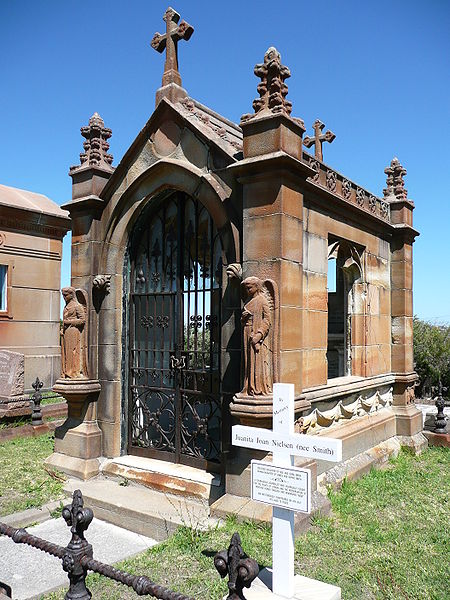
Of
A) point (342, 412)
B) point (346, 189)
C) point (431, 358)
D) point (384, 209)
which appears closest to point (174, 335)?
point (342, 412)

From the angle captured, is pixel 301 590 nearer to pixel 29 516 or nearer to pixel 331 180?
pixel 29 516

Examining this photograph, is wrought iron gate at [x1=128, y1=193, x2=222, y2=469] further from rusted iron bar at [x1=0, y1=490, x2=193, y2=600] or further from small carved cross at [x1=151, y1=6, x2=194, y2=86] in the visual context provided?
rusted iron bar at [x1=0, y1=490, x2=193, y2=600]

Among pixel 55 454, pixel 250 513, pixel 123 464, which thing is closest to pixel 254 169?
pixel 250 513

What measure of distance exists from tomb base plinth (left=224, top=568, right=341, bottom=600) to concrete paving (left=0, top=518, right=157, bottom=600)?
161 centimetres

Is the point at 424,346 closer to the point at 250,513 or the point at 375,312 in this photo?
the point at 375,312

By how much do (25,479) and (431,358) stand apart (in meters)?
14.5

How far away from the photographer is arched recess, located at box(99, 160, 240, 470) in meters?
6.37

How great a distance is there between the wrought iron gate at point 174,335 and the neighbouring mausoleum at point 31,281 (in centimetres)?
696

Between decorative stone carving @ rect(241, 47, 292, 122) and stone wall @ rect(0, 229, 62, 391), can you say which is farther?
stone wall @ rect(0, 229, 62, 391)

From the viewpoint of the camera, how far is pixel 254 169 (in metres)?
5.79

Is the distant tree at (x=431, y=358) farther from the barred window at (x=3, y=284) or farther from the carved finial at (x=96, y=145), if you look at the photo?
the carved finial at (x=96, y=145)

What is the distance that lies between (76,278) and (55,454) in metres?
2.58

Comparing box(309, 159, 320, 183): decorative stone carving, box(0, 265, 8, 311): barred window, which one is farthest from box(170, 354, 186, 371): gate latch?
box(0, 265, 8, 311): barred window

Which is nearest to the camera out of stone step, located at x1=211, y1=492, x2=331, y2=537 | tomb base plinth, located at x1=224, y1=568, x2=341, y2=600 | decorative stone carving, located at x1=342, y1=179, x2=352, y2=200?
tomb base plinth, located at x1=224, y1=568, x2=341, y2=600
